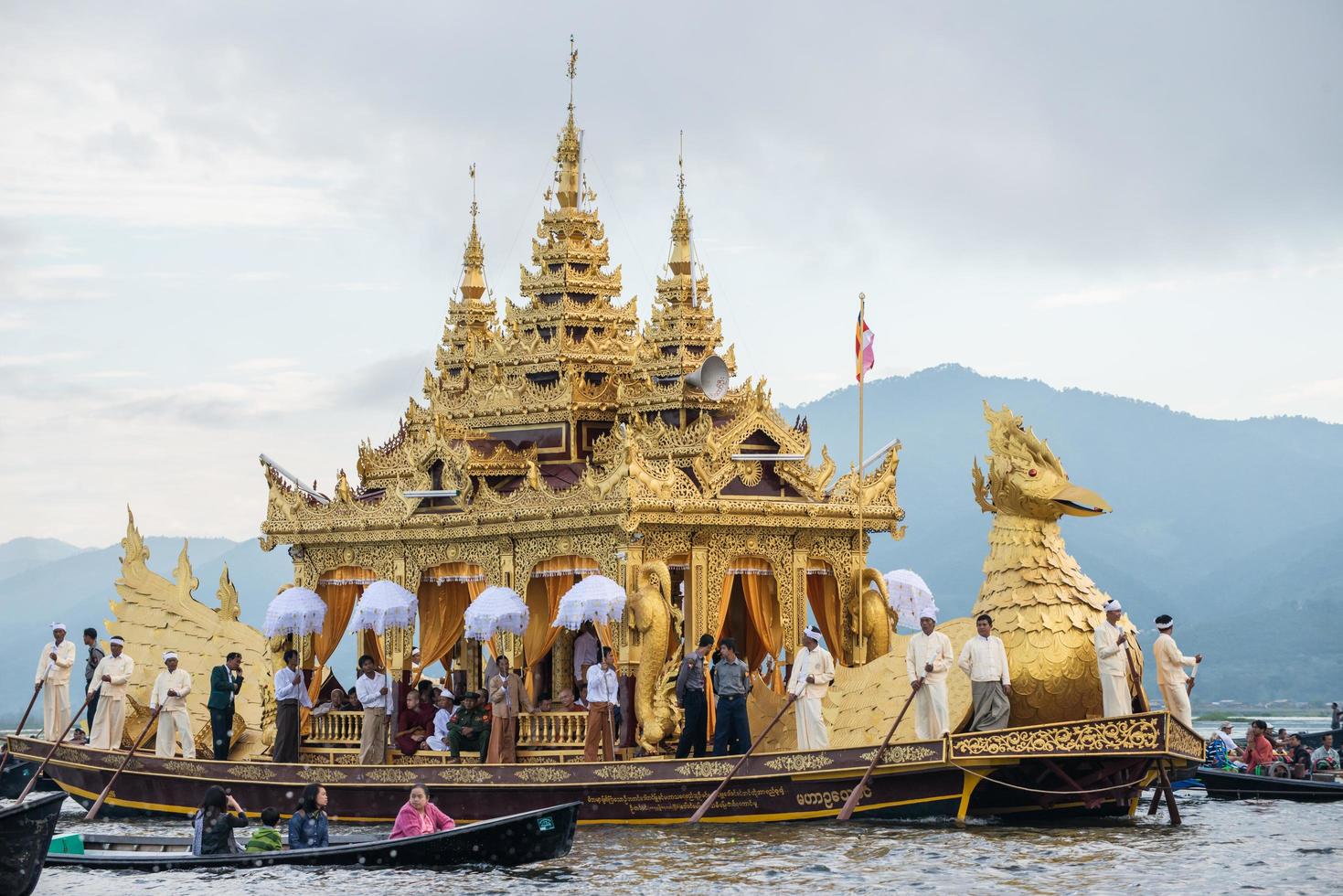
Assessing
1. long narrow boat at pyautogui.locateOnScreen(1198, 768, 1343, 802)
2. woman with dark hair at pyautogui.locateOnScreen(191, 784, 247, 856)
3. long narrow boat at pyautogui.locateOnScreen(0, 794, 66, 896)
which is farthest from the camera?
long narrow boat at pyautogui.locateOnScreen(1198, 768, 1343, 802)

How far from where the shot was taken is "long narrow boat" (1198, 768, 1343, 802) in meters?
24.2

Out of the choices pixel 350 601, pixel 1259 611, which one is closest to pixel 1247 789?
pixel 350 601

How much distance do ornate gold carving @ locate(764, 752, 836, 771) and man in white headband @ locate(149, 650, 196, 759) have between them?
7845 mm

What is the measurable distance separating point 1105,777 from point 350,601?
10.6 metres

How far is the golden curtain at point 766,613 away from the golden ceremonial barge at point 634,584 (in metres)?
0.04

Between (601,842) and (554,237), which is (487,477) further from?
(601,842)

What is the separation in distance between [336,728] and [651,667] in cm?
448

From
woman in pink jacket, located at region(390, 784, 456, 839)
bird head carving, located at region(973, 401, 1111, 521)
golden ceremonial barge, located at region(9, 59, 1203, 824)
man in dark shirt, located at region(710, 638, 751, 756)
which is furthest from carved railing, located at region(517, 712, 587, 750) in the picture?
bird head carving, located at region(973, 401, 1111, 521)

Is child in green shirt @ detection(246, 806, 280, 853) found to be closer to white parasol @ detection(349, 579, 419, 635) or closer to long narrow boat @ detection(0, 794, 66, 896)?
long narrow boat @ detection(0, 794, 66, 896)

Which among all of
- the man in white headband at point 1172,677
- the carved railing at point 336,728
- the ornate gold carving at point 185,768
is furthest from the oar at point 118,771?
the man in white headband at point 1172,677

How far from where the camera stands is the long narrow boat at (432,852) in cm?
1684

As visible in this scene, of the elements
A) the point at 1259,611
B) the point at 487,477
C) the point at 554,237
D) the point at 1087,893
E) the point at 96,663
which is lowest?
the point at 1087,893

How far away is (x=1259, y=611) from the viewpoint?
422ft

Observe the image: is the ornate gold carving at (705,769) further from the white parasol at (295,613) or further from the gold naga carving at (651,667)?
the white parasol at (295,613)
